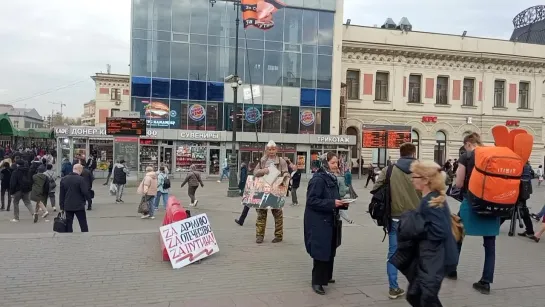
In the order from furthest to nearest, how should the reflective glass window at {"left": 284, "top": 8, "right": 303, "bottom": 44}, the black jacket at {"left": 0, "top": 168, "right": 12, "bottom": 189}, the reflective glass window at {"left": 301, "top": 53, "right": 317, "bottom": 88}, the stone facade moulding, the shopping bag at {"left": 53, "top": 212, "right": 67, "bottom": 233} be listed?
the stone facade moulding → the reflective glass window at {"left": 301, "top": 53, "right": 317, "bottom": 88} → the reflective glass window at {"left": 284, "top": 8, "right": 303, "bottom": 44} → the black jacket at {"left": 0, "top": 168, "right": 12, "bottom": 189} → the shopping bag at {"left": 53, "top": 212, "right": 67, "bottom": 233}

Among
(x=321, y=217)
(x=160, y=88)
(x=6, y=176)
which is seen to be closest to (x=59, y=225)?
(x=321, y=217)

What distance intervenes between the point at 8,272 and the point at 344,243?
533 centimetres

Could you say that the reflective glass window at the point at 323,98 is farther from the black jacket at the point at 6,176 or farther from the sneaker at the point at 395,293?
the sneaker at the point at 395,293

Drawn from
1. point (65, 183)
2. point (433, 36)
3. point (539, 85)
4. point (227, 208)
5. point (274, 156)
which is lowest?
point (227, 208)

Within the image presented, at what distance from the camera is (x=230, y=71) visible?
32.4 m

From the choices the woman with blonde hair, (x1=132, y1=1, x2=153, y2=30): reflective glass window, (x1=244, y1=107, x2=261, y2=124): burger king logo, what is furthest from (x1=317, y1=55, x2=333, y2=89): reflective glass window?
the woman with blonde hair

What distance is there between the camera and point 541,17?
150ft

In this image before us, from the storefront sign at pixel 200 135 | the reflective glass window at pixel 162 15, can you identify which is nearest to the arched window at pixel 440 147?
the storefront sign at pixel 200 135

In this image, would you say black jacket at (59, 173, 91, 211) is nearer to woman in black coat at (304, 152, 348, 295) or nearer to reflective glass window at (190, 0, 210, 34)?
woman in black coat at (304, 152, 348, 295)

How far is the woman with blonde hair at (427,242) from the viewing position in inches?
139

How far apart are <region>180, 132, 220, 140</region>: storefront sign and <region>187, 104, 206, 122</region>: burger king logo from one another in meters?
1.79

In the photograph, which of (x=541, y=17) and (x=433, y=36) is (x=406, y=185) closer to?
(x=433, y=36)

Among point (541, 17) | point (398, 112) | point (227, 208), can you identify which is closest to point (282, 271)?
point (227, 208)

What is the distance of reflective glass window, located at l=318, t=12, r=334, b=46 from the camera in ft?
112
